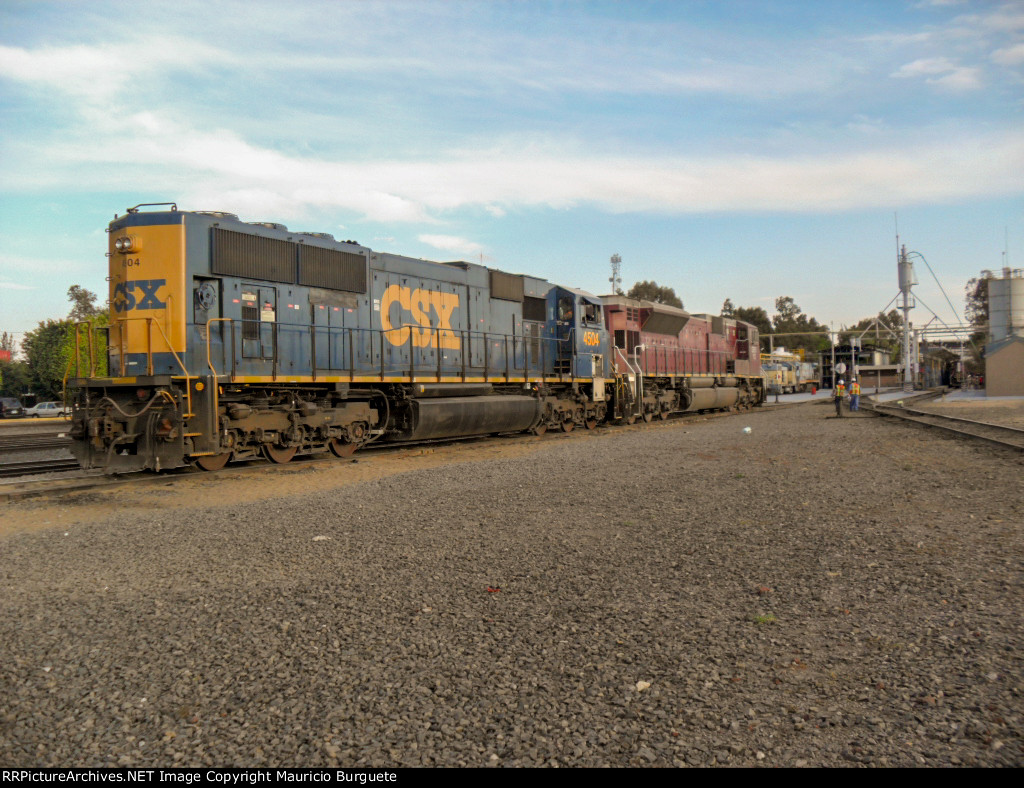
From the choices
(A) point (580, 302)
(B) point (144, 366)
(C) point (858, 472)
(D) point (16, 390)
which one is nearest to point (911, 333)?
(A) point (580, 302)

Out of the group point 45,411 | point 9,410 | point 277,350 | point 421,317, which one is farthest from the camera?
point 45,411

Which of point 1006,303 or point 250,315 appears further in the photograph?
point 1006,303

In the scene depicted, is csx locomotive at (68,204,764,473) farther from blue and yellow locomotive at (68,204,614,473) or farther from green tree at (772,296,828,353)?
green tree at (772,296,828,353)

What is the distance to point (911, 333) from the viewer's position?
72.2 meters


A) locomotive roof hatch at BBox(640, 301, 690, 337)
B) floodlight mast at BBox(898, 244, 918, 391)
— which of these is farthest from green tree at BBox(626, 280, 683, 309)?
locomotive roof hatch at BBox(640, 301, 690, 337)

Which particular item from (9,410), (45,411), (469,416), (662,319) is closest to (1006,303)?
(662,319)

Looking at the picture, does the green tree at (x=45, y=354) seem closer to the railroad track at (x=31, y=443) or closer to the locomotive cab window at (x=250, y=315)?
the railroad track at (x=31, y=443)

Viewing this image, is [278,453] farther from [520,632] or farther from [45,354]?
[45,354]

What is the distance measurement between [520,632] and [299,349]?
932 cm

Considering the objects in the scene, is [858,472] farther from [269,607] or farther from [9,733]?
[9,733]

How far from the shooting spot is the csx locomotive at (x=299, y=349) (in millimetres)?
9773

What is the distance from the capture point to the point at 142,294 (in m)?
10.3

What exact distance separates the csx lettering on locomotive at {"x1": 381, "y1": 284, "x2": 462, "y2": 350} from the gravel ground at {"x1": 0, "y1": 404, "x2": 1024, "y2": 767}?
657 cm

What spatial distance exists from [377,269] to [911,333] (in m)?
73.4
